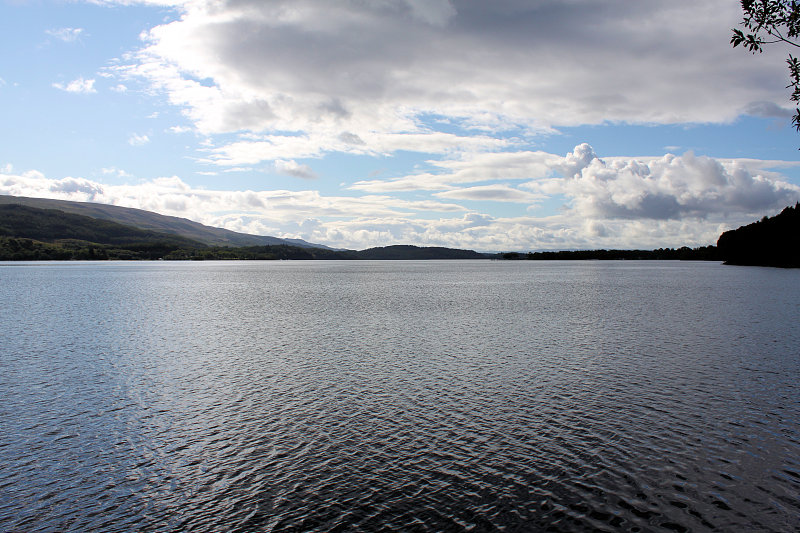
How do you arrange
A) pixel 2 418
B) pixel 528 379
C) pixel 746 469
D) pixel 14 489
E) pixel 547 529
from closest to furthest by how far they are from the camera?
pixel 547 529 → pixel 14 489 → pixel 746 469 → pixel 2 418 → pixel 528 379

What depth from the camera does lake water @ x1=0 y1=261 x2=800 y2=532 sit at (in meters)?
16.8

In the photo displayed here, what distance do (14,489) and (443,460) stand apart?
16865mm

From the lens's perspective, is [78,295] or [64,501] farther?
[78,295]

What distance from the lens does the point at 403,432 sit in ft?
78.7

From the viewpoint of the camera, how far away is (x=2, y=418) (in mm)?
26234

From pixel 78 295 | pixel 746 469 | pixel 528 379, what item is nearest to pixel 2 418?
pixel 528 379

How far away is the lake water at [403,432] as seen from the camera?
1683 cm

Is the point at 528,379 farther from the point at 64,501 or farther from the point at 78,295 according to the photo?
the point at 78,295

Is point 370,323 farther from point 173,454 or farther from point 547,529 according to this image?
point 547,529

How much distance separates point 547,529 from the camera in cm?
1559

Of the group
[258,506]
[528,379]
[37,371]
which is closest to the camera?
[258,506]

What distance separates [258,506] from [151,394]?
17.9m

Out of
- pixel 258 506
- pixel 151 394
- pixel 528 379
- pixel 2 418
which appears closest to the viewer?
pixel 258 506

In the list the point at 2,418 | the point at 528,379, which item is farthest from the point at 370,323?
the point at 2,418
